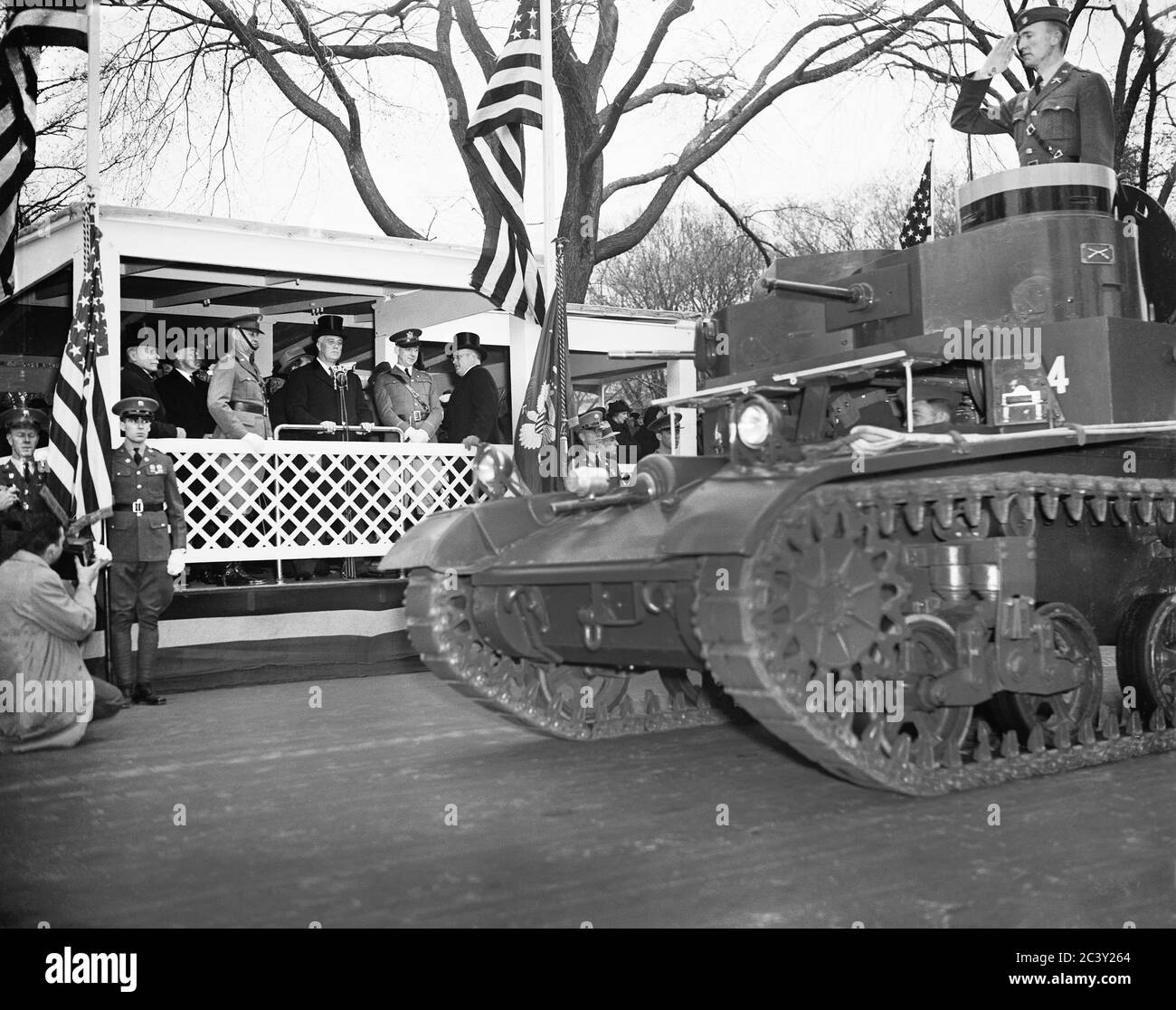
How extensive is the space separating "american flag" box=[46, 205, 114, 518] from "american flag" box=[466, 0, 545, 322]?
132 inches

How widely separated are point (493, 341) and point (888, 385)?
10.5m

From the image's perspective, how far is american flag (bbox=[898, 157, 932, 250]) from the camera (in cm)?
984

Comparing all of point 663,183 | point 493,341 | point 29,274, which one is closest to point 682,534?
point 29,274

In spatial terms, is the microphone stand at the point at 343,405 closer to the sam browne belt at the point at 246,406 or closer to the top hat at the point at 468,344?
the sam browne belt at the point at 246,406

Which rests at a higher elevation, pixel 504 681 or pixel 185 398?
pixel 185 398

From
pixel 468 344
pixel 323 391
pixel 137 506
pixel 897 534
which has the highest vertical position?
pixel 468 344

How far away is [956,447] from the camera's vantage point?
5535 mm

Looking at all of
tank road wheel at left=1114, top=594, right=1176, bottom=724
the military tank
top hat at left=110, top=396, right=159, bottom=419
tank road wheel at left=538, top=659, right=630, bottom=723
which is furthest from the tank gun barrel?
top hat at left=110, top=396, right=159, bottom=419

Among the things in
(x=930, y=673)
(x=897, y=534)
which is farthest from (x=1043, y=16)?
(x=930, y=673)

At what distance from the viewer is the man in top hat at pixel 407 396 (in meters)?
12.2

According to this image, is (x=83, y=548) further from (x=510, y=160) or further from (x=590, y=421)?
(x=590, y=421)

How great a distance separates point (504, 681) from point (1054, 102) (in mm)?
4339

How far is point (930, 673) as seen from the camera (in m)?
5.82
